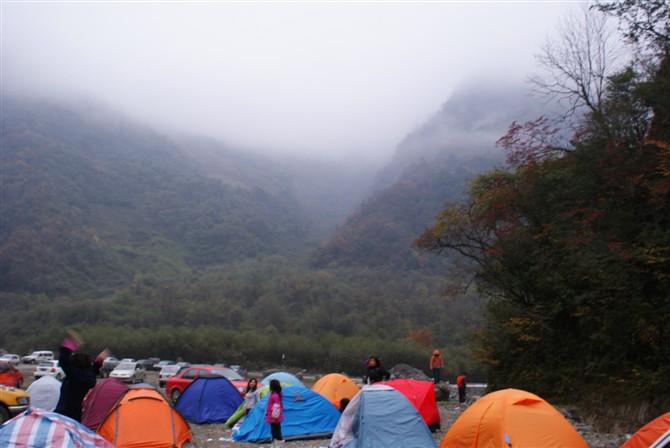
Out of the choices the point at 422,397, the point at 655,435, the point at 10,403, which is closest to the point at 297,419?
the point at 422,397

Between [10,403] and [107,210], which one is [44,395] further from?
[107,210]

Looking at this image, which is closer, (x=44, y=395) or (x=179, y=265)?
(x=44, y=395)

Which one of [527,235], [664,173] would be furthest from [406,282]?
[664,173]

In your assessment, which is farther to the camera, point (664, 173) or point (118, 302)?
point (118, 302)

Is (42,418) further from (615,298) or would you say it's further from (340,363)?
(340,363)

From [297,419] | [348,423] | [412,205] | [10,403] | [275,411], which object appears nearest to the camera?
[348,423]

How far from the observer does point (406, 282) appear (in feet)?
270

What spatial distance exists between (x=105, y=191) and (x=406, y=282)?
79.0 metres

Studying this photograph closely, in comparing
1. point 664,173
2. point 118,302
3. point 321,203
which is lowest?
point 118,302

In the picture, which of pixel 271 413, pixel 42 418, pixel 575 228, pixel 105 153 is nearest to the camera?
pixel 42 418

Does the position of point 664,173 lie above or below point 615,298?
above

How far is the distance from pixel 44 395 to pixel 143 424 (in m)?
6.01

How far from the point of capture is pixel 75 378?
318 inches

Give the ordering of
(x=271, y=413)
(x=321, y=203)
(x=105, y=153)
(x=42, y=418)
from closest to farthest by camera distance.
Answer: (x=42, y=418) → (x=271, y=413) → (x=105, y=153) → (x=321, y=203)
